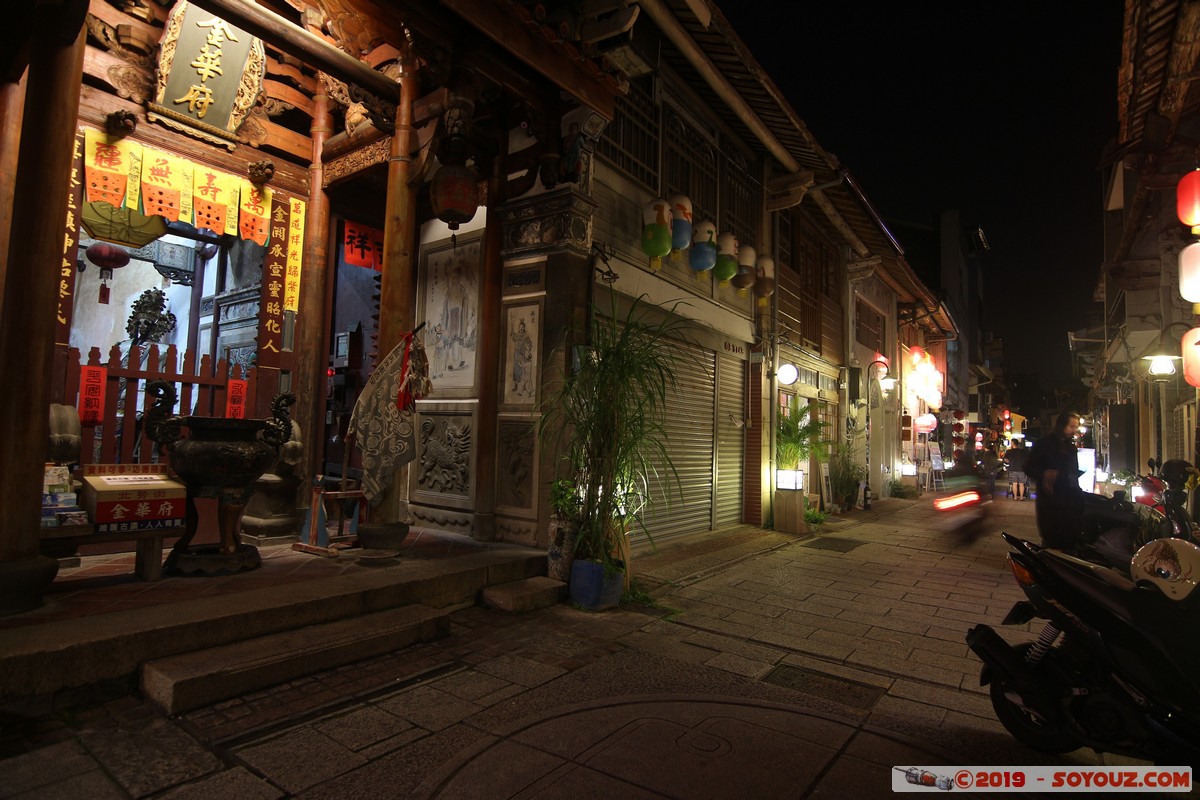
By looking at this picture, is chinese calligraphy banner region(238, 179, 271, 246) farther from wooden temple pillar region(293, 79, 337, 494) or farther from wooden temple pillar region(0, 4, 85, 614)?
wooden temple pillar region(0, 4, 85, 614)

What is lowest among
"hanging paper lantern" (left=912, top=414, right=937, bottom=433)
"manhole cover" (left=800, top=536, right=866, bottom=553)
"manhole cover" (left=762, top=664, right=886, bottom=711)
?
"manhole cover" (left=762, top=664, right=886, bottom=711)

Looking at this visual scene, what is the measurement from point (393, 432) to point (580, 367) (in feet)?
6.40

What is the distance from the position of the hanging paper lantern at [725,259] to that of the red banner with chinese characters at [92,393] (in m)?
8.33

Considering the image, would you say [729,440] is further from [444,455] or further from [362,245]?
[362,245]

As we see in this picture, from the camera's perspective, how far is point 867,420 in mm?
18188

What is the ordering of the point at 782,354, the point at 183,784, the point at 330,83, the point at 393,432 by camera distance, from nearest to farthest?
the point at 183,784 < the point at 393,432 < the point at 330,83 < the point at 782,354

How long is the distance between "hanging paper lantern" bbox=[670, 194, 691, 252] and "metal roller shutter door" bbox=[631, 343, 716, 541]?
4.97 ft

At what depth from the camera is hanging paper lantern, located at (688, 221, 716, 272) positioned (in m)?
9.81

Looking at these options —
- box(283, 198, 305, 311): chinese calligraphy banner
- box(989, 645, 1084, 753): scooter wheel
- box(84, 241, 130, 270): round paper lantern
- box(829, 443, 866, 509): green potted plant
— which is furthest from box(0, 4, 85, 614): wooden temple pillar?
box(829, 443, 866, 509): green potted plant

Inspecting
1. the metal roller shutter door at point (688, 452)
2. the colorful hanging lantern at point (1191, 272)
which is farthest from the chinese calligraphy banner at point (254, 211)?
the colorful hanging lantern at point (1191, 272)

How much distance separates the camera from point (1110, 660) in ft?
9.88

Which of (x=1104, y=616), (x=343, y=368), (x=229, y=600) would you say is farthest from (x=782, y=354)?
(x=229, y=600)

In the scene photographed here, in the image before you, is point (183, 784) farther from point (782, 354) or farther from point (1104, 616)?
point (782, 354)

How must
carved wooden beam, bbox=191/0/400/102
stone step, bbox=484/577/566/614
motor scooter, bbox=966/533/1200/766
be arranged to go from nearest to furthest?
motor scooter, bbox=966/533/1200/766 → carved wooden beam, bbox=191/0/400/102 → stone step, bbox=484/577/566/614
